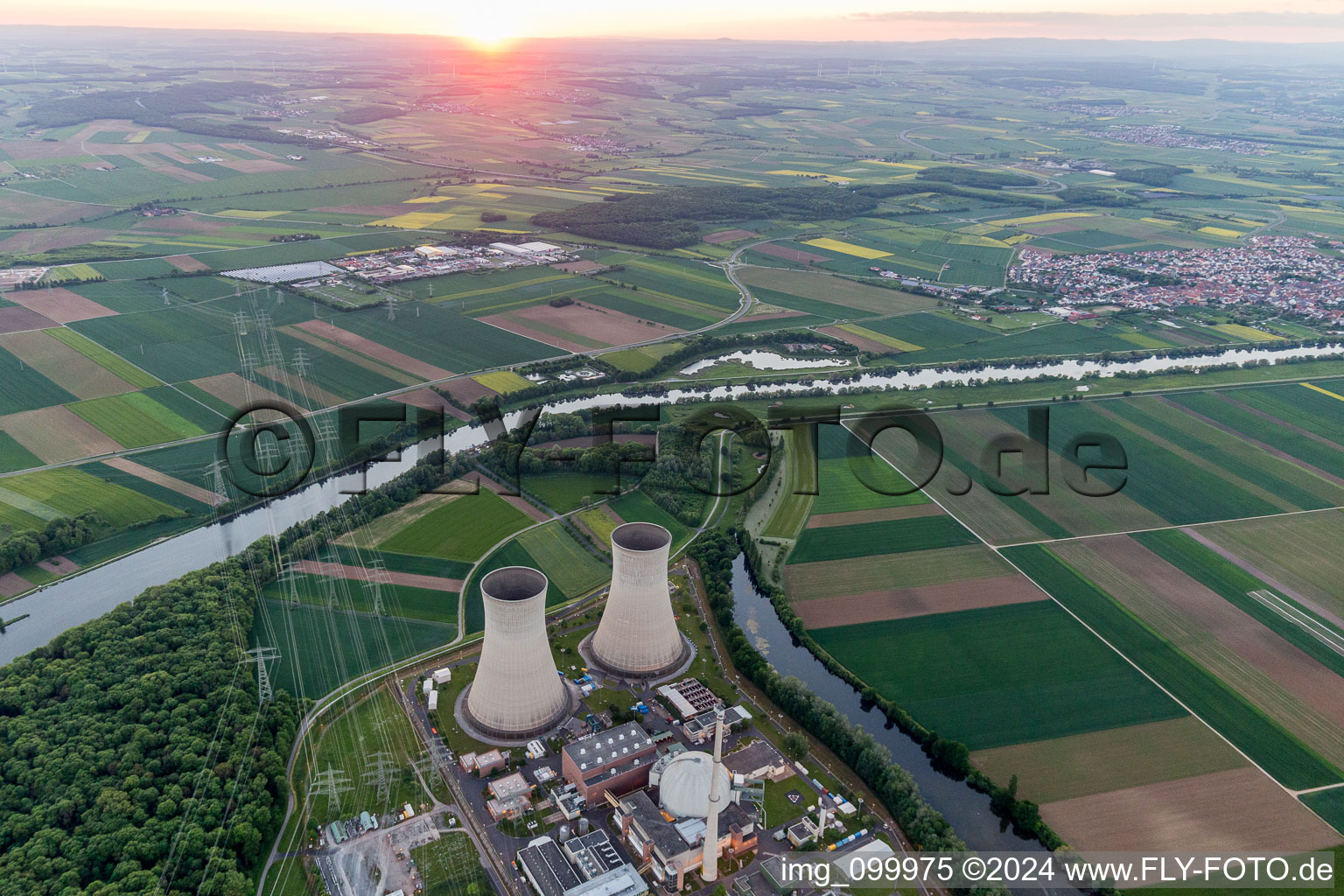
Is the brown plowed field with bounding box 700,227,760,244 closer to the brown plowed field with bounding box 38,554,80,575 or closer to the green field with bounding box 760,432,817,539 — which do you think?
the green field with bounding box 760,432,817,539

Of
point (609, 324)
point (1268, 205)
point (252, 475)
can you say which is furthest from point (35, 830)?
point (1268, 205)

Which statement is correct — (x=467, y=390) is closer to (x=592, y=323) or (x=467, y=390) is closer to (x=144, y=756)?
(x=592, y=323)

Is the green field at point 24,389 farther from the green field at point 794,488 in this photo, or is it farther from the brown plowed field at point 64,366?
the green field at point 794,488

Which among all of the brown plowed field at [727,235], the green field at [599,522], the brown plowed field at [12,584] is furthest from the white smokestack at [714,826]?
the brown plowed field at [727,235]

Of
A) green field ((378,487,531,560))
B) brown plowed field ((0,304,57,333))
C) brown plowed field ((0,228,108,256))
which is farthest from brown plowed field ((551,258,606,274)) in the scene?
brown plowed field ((0,228,108,256))

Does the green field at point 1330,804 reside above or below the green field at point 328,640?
below

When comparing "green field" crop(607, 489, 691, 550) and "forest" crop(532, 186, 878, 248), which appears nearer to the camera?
"green field" crop(607, 489, 691, 550)
